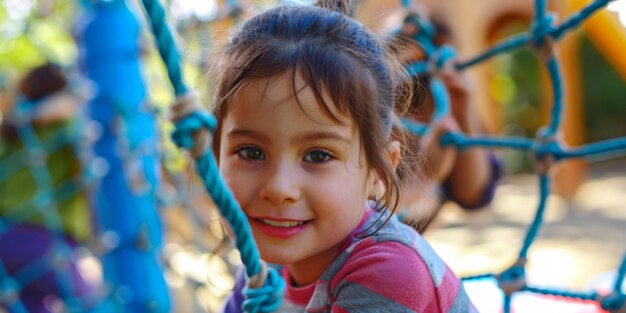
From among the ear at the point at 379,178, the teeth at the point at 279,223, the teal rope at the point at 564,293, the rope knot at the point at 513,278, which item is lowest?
the teal rope at the point at 564,293

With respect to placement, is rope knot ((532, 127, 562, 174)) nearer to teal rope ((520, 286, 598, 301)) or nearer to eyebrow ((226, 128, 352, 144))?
teal rope ((520, 286, 598, 301))

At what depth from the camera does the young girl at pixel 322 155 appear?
50cm

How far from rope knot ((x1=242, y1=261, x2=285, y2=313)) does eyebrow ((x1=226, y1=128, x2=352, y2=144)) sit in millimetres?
96

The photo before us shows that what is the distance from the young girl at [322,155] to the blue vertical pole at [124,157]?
65 cm

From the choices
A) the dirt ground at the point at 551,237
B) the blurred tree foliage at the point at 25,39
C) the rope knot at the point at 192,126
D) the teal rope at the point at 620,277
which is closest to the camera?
the rope knot at the point at 192,126

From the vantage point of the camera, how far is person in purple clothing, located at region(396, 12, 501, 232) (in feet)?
3.11

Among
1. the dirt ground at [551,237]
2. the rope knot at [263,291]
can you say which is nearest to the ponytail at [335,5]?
the rope knot at [263,291]

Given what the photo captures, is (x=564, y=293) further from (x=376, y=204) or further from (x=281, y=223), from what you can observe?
(x=281, y=223)

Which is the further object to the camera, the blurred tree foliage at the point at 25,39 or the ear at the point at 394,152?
the blurred tree foliage at the point at 25,39

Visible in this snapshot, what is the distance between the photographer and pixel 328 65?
0.52 metres

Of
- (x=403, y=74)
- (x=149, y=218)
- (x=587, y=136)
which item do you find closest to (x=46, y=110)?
(x=149, y=218)

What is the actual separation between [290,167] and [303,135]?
2 cm

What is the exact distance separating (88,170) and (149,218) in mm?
169

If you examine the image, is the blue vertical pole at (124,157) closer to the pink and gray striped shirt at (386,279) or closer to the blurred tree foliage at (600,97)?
the pink and gray striped shirt at (386,279)
